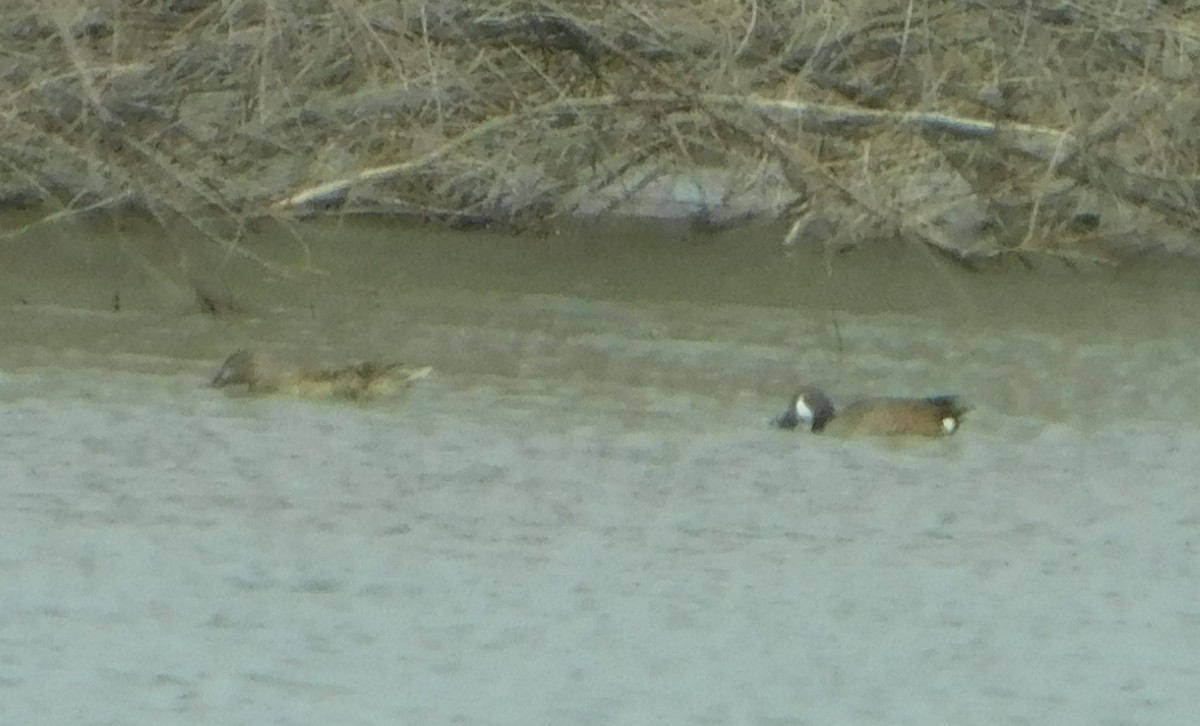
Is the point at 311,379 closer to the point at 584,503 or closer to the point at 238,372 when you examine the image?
the point at 238,372

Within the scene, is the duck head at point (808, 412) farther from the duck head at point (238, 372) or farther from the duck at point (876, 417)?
the duck head at point (238, 372)

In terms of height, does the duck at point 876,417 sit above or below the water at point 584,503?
above

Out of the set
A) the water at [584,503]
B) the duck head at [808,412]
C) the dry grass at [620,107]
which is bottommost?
the water at [584,503]

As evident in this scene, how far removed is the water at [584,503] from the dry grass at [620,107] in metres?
0.42

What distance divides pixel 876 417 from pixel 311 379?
1856 millimetres

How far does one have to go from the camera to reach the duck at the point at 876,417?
8781 mm

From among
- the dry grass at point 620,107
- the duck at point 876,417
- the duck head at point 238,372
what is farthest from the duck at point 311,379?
the dry grass at point 620,107

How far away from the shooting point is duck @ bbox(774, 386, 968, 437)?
8.78 meters

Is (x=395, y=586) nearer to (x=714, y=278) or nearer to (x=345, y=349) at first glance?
(x=345, y=349)

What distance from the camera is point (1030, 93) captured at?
11914mm

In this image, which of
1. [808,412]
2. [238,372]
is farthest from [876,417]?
[238,372]

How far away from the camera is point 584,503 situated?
7.79m

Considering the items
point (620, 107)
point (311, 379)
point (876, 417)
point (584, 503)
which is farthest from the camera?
point (620, 107)

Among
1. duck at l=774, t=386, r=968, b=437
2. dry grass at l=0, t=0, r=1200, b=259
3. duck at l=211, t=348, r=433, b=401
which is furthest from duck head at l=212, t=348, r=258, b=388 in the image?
duck at l=774, t=386, r=968, b=437
